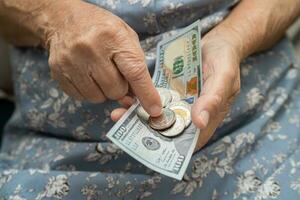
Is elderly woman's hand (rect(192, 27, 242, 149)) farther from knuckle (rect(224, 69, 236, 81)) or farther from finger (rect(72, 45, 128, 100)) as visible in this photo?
finger (rect(72, 45, 128, 100))

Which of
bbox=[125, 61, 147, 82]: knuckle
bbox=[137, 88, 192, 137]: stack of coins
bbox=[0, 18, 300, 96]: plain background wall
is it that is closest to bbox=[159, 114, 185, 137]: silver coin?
bbox=[137, 88, 192, 137]: stack of coins

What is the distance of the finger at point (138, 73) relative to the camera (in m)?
0.81

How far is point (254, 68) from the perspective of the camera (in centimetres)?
108

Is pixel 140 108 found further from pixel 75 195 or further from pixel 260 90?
pixel 260 90

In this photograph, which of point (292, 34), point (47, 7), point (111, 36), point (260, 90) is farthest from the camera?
point (292, 34)

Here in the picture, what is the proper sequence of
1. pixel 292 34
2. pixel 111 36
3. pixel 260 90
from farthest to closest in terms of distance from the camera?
pixel 292 34
pixel 260 90
pixel 111 36

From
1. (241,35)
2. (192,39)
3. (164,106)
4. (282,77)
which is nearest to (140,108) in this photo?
(164,106)

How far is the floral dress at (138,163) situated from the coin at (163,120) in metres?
Result: 0.13

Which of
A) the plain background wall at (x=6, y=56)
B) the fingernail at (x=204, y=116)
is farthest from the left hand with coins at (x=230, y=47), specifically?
the plain background wall at (x=6, y=56)

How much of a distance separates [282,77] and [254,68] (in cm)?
10

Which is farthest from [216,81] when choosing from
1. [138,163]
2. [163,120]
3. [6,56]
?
[6,56]

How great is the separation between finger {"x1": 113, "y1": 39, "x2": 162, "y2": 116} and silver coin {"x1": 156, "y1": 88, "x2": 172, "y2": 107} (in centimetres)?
5

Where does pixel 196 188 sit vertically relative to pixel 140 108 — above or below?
below

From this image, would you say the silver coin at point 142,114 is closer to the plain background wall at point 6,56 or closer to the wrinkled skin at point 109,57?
the wrinkled skin at point 109,57
